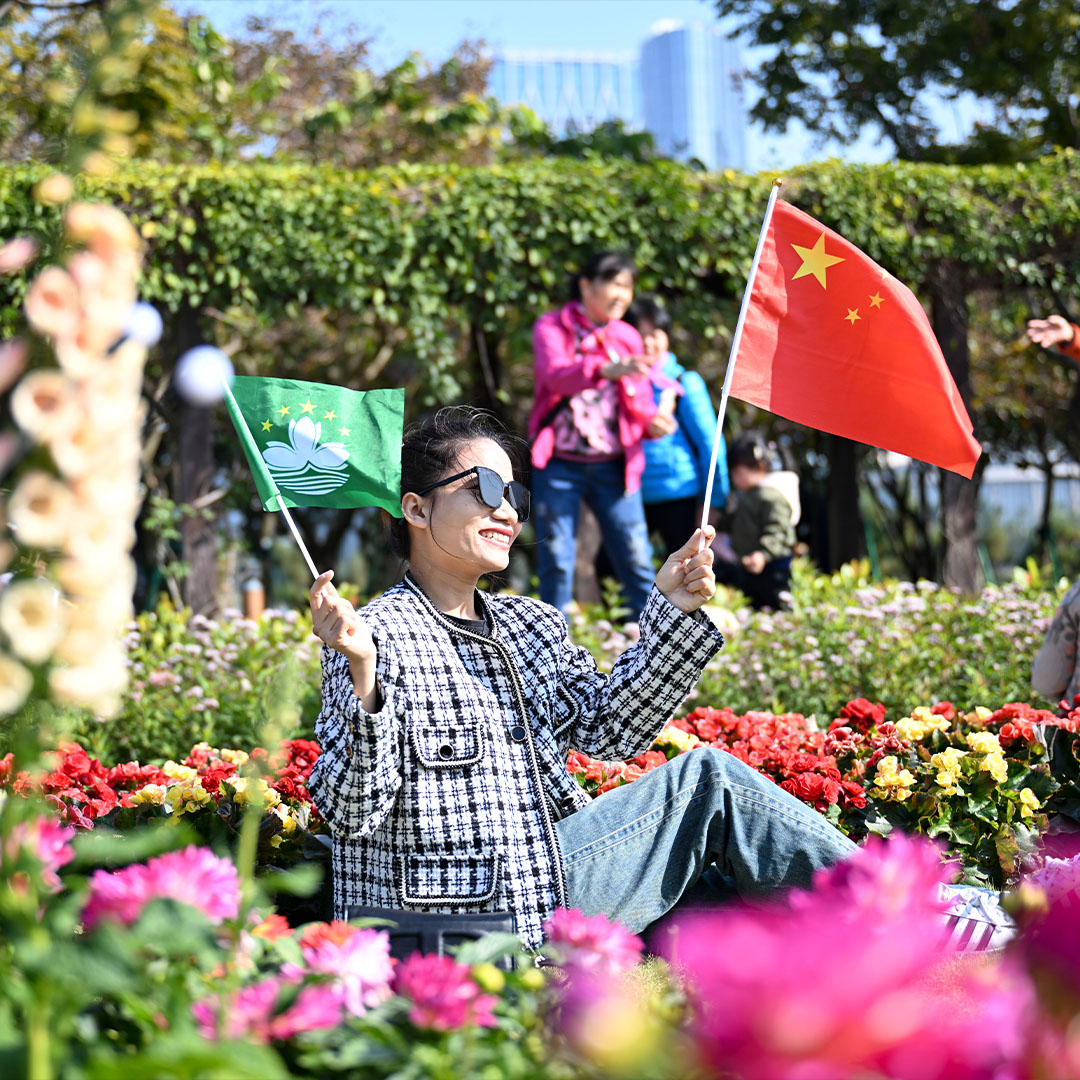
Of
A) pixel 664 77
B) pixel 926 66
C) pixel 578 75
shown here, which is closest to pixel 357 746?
pixel 926 66

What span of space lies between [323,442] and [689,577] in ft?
2.73

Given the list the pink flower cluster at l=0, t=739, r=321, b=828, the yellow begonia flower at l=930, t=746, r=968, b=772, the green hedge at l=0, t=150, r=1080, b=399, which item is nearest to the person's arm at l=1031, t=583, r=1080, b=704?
the yellow begonia flower at l=930, t=746, r=968, b=772

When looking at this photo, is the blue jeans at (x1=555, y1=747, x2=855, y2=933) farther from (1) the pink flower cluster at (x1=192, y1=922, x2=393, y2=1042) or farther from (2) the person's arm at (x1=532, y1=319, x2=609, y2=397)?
(2) the person's arm at (x1=532, y1=319, x2=609, y2=397)

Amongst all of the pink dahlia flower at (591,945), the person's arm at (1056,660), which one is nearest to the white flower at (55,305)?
the pink dahlia flower at (591,945)

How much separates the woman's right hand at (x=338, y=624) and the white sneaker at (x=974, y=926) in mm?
1326

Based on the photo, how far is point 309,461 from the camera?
2.67 meters

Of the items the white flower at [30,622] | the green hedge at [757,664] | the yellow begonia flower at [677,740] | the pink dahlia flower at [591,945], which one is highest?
the white flower at [30,622]

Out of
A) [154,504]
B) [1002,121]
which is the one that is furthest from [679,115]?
[154,504]

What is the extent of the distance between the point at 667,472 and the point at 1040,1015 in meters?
5.61

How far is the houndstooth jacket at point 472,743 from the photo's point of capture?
2.28m

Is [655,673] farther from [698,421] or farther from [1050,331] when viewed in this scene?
[698,421]

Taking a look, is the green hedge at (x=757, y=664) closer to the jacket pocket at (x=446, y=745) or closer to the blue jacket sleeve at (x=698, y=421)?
the blue jacket sleeve at (x=698, y=421)

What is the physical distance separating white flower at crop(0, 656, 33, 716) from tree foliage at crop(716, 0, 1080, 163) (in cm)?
1207

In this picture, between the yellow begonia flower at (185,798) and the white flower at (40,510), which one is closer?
the white flower at (40,510)
